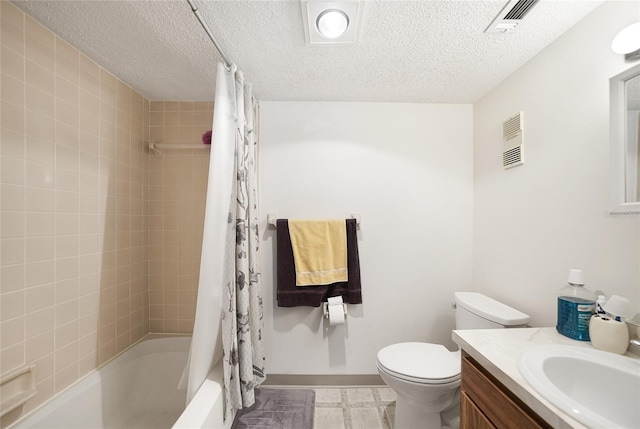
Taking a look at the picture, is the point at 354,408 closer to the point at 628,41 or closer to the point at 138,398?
the point at 138,398

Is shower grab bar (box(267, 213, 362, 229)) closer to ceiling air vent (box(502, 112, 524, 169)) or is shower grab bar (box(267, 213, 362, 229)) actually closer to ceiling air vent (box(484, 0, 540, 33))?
ceiling air vent (box(502, 112, 524, 169))

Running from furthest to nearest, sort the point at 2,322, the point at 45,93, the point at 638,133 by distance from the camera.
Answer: the point at 45,93 → the point at 2,322 → the point at 638,133

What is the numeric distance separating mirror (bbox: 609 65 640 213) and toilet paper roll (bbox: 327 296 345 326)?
1.34m

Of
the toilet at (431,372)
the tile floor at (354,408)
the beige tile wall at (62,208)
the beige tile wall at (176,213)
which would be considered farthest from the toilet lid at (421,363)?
the beige tile wall at (62,208)

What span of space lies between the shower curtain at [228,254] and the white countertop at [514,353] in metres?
1.01

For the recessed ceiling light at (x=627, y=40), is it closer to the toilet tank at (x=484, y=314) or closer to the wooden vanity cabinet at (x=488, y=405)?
the toilet tank at (x=484, y=314)

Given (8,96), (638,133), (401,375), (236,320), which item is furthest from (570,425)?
(8,96)

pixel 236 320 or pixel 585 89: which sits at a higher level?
pixel 585 89

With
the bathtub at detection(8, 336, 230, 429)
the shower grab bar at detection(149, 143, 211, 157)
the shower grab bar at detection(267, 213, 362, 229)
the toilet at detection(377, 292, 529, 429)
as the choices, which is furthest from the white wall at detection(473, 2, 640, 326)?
the shower grab bar at detection(149, 143, 211, 157)

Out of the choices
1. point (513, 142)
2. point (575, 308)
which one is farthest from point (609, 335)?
point (513, 142)

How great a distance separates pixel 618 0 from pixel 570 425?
1407mm

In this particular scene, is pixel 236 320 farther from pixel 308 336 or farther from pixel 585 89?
pixel 585 89

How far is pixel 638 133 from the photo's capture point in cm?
80

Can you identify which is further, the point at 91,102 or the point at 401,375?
the point at 91,102
